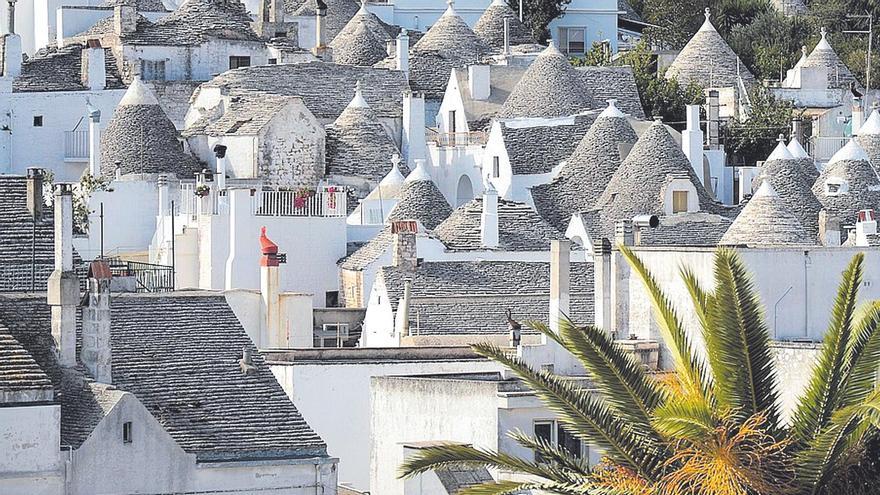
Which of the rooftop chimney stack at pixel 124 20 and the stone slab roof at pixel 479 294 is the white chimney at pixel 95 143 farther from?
the stone slab roof at pixel 479 294

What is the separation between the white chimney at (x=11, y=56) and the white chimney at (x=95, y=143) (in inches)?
83.6

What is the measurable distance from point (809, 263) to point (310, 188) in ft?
83.3

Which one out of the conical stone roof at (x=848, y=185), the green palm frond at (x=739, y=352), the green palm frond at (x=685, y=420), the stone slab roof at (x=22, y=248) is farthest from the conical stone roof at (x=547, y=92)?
the green palm frond at (x=685, y=420)

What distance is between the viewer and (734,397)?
28109mm

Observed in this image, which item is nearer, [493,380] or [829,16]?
[493,380]

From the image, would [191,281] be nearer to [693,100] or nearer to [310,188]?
[310,188]

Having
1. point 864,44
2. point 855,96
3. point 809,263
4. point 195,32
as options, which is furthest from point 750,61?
point 809,263

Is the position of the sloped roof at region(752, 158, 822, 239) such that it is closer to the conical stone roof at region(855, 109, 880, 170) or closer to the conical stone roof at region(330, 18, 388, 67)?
the conical stone roof at region(855, 109, 880, 170)

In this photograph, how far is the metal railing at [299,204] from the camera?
59.1 m

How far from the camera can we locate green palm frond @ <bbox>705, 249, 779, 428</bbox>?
28.1m

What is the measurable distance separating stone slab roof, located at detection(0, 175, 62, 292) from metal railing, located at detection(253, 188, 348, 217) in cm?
2431

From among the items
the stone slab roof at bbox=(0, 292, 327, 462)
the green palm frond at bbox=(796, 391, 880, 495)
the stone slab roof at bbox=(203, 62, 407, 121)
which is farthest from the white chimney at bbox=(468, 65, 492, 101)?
the green palm frond at bbox=(796, 391, 880, 495)

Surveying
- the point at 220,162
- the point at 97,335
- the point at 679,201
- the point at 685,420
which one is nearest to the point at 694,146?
the point at 679,201

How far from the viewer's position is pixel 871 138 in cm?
6938
